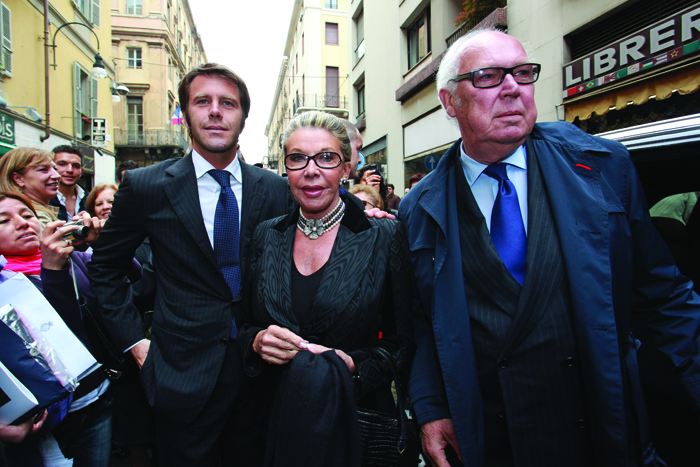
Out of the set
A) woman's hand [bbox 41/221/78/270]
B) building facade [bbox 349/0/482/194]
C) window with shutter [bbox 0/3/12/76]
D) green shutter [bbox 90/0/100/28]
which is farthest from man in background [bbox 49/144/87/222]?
green shutter [bbox 90/0/100/28]

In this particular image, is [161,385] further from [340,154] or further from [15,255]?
[340,154]

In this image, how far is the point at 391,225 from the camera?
5.87 feet

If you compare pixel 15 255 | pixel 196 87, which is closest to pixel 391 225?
pixel 196 87

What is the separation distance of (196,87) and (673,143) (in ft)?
6.97

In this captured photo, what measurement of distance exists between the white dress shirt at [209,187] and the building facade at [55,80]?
9700 mm

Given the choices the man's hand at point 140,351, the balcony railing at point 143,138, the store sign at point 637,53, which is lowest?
the man's hand at point 140,351

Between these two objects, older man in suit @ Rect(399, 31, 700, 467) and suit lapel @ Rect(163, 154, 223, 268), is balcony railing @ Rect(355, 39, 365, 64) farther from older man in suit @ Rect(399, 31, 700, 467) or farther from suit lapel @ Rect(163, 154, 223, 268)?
older man in suit @ Rect(399, 31, 700, 467)

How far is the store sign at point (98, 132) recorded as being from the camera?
43.0 ft

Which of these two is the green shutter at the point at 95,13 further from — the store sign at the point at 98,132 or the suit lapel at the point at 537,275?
the suit lapel at the point at 537,275

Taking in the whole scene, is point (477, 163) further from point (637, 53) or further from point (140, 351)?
point (637, 53)

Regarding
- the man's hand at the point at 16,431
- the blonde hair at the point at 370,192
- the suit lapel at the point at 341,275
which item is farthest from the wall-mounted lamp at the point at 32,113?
the suit lapel at the point at 341,275

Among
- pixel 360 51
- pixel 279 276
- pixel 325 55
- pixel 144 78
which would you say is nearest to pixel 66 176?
pixel 279 276

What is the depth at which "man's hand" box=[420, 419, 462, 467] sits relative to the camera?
1.52 metres

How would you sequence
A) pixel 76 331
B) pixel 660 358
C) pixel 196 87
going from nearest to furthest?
pixel 660 358 → pixel 76 331 → pixel 196 87
